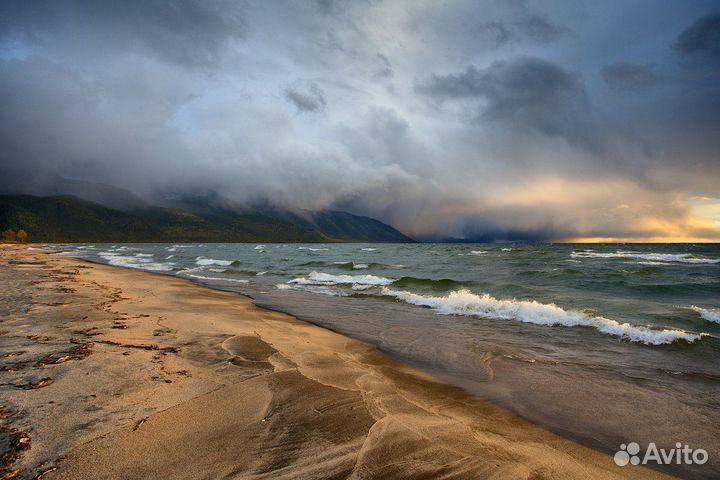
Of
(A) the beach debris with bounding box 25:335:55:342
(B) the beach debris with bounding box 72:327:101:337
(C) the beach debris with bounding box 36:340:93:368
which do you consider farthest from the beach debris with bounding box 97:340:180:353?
(A) the beach debris with bounding box 25:335:55:342

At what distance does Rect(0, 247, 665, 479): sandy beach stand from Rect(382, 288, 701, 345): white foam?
8.14 metres

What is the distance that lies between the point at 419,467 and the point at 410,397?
2316 mm

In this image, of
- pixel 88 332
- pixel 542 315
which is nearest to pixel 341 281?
pixel 542 315

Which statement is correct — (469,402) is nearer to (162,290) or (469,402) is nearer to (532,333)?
(532,333)

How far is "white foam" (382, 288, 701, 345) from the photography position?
10930mm

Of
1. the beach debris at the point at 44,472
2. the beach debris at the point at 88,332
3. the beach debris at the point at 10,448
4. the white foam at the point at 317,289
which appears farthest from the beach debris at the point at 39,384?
the white foam at the point at 317,289

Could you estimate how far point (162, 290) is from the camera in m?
19.4

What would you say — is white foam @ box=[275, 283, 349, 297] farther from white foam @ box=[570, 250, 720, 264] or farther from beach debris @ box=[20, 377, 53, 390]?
white foam @ box=[570, 250, 720, 264]

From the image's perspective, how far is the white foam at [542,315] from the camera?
10930 millimetres

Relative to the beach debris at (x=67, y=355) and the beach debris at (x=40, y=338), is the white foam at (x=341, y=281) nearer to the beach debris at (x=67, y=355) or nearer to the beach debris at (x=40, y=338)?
the beach debris at (x=40, y=338)

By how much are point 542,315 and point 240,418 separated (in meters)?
12.9

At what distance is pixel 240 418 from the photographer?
4.86 meters

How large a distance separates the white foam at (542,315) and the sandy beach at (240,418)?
8.14 m

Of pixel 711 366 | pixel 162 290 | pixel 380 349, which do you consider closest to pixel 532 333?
pixel 711 366
